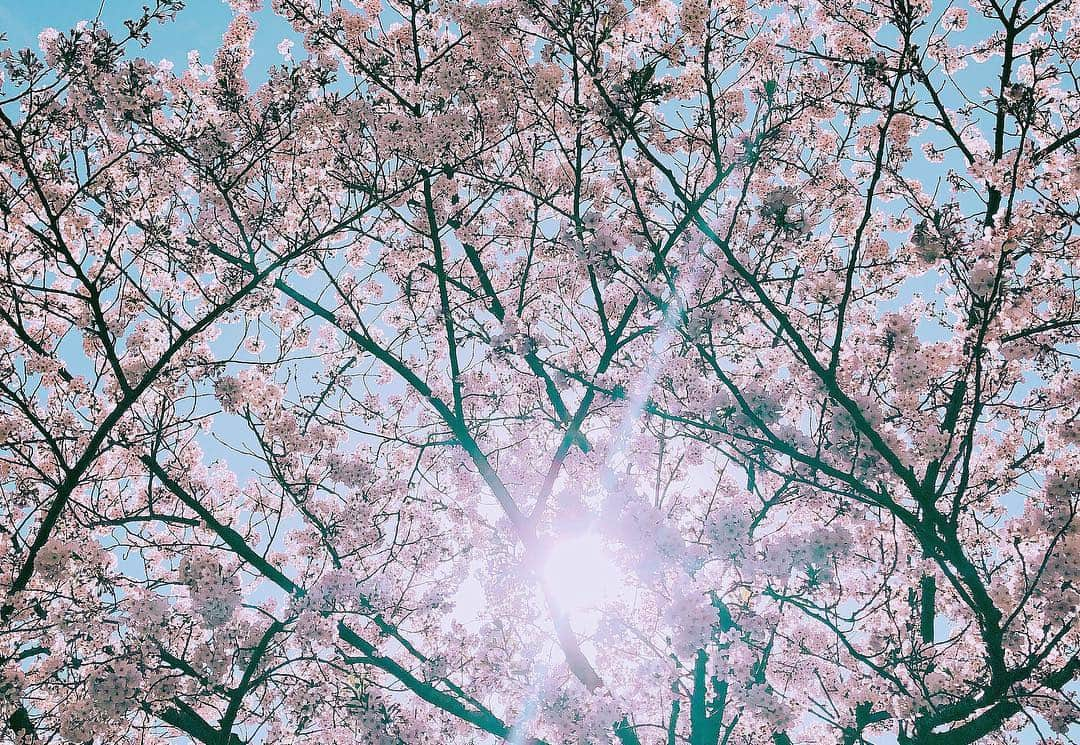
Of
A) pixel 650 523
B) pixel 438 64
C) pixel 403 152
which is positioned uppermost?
pixel 438 64

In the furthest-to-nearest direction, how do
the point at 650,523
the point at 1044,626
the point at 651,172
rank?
the point at 651,172 < the point at 650,523 < the point at 1044,626

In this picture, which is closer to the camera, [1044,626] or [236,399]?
[1044,626]

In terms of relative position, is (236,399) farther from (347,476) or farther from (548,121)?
(548,121)

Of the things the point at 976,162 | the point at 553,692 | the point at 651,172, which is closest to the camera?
the point at 976,162

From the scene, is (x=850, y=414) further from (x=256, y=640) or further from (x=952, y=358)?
(x=256, y=640)

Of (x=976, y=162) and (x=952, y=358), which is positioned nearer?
(x=952, y=358)

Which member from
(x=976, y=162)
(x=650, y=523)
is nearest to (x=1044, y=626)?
(x=650, y=523)

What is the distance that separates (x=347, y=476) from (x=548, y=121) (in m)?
4.25

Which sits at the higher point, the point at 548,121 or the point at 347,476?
the point at 548,121

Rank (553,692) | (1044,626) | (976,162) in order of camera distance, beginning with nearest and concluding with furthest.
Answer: (1044,626) → (976,162) → (553,692)

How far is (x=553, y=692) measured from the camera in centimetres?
704

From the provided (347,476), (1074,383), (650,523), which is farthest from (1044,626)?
(347,476)

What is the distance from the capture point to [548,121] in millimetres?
6934

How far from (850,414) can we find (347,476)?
16.9 ft
